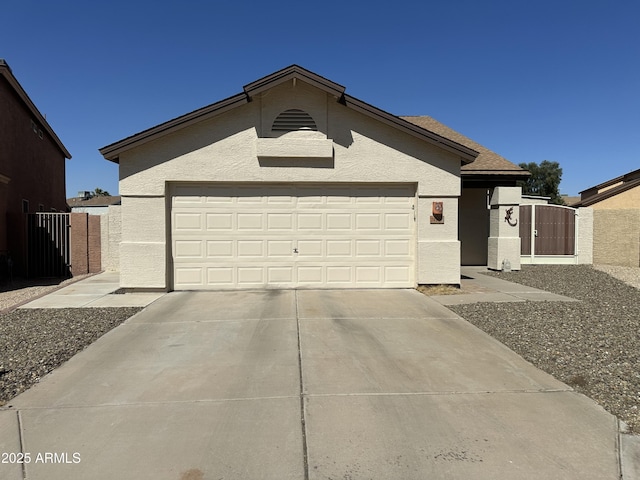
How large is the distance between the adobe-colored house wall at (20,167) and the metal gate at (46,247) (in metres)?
0.25

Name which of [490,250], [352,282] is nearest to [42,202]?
[352,282]

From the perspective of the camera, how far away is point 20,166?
16203 millimetres

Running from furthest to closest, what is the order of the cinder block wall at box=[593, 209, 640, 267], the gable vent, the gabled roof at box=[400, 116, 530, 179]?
the cinder block wall at box=[593, 209, 640, 267] < the gabled roof at box=[400, 116, 530, 179] < the gable vent

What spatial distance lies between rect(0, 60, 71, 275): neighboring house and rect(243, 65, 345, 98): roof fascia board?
9.47m

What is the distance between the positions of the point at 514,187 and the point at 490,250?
224cm

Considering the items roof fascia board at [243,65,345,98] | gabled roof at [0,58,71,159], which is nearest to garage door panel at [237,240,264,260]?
roof fascia board at [243,65,345,98]

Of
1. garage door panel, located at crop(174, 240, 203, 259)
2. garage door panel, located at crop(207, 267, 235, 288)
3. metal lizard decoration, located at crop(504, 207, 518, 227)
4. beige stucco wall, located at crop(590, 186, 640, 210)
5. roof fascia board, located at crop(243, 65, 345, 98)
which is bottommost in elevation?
garage door panel, located at crop(207, 267, 235, 288)

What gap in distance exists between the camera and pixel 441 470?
3.10 m

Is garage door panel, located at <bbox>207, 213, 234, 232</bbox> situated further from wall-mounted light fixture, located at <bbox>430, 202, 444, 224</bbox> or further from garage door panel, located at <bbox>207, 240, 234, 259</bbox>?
wall-mounted light fixture, located at <bbox>430, 202, 444, 224</bbox>

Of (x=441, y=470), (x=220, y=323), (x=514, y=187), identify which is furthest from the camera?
(x=514, y=187)

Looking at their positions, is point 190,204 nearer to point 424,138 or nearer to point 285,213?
point 285,213

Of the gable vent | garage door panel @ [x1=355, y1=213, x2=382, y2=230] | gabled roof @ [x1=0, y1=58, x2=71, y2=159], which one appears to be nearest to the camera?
the gable vent

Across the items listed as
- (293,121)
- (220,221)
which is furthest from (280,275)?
Result: (293,121)

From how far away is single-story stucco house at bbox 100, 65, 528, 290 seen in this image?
9.84m
